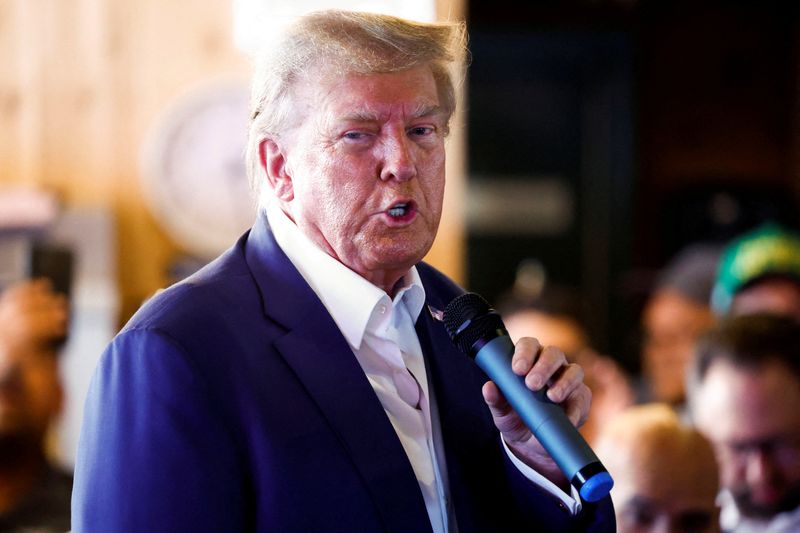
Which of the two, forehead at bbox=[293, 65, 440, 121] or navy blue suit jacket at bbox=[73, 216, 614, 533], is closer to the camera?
navy blue suit jacket at bbox=[73, 216, 614, 533]

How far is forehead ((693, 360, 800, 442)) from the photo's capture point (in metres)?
2.24

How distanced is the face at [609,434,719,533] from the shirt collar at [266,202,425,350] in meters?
0.89

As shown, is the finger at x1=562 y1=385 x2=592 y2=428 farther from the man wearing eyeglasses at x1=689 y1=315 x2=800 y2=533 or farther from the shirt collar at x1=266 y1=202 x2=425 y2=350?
the man wearing eyeglasses at x1=689 y1=315 x2=800 y2=533

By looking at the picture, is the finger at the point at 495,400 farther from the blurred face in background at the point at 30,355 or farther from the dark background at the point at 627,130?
the dark background at the point at 627,130

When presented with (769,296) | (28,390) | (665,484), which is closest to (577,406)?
(665,484)

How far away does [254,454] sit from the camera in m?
1.13

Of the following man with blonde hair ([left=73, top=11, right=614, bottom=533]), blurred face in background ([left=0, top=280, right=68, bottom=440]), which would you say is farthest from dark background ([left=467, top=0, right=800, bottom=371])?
man with blonde hair ([left=73, top=11, right=614, bottom=533])

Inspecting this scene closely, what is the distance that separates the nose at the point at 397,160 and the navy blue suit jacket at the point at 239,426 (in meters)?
0.16

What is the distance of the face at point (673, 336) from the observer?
3.70 m

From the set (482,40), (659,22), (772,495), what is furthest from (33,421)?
(659,22)

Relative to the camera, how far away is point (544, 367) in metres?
1.19

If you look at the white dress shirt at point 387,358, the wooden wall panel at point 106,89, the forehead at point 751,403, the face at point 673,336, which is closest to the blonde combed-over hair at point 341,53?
the white dress shirt at point 387,358

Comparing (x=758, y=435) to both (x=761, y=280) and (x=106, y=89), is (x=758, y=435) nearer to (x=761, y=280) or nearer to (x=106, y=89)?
(x=761, y=280)

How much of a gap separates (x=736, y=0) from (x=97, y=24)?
164 inches
